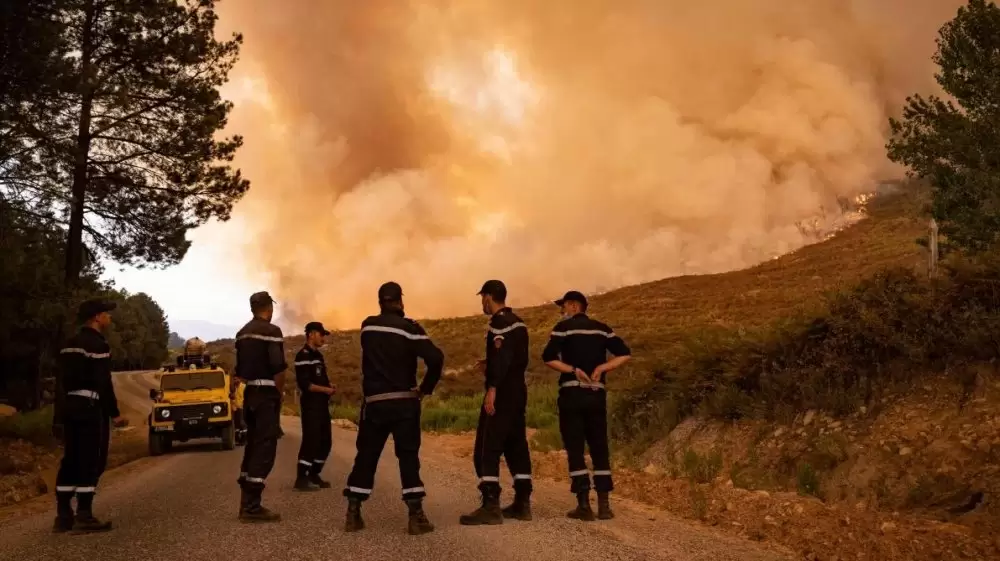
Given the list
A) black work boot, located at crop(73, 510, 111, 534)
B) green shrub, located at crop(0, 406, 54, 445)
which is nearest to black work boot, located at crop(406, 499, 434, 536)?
black work boot, located at crop(73, 510, 111, 534)

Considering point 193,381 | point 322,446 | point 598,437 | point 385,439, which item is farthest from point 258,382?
point 193,381

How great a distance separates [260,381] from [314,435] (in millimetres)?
2725

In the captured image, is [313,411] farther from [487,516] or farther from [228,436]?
[228,436]

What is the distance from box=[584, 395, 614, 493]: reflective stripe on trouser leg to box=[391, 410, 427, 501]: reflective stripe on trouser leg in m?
1.80

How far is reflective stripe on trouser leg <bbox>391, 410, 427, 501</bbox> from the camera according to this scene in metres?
6.68

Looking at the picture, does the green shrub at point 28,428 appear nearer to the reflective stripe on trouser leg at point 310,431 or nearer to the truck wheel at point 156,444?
the truck wheel at point 156,444

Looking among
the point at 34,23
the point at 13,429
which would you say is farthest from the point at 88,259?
the point at 34,23

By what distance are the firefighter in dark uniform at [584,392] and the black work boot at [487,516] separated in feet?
2.81

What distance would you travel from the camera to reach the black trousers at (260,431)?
7531 mm

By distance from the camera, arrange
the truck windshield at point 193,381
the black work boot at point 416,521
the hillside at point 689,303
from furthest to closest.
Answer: the hillside at point 689,303, the truck windshield at point 193,381, the black work boot at point 416,521

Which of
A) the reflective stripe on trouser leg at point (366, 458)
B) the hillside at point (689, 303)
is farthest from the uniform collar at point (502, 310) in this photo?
the hillside at point (689, 303)

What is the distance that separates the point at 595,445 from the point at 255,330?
360cm

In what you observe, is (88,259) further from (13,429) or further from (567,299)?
(567,299)

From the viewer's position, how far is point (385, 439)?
675 centimetres
